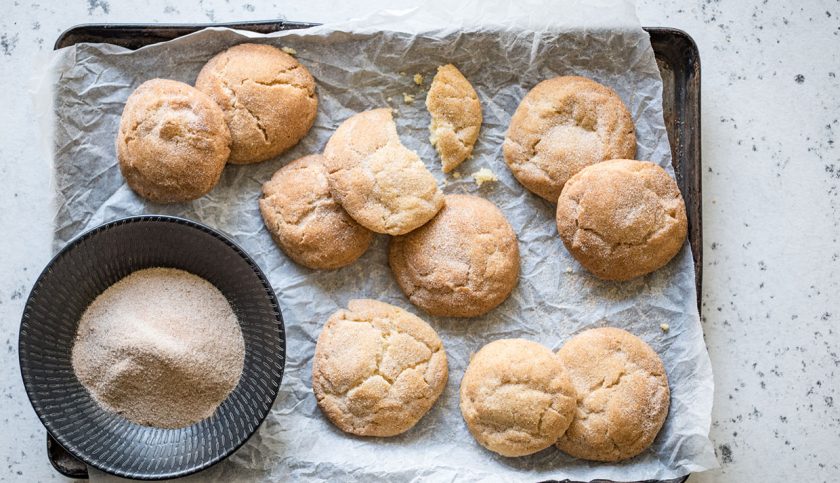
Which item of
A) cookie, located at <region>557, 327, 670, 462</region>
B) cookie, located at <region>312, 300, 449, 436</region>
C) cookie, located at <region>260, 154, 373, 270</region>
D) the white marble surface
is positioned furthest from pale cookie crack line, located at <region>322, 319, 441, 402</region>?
the white marble surface

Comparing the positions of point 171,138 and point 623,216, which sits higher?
point 171,138

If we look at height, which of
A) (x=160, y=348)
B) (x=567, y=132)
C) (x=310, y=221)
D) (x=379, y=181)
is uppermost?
(x=567, y=132)

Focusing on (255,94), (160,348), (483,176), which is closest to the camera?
(160,348)

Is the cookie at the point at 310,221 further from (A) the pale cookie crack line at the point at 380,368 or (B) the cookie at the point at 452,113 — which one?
(B) the cookie at the point at 452,113

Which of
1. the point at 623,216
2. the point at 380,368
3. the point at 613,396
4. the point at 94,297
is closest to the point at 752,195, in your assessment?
the point at 623,216

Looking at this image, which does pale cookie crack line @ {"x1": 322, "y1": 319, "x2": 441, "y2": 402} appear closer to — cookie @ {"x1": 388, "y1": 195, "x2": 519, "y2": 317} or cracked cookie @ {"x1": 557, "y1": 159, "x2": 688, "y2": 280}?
cookie @ {"x1": 388, "y1": 195, "x2": 519, "y2": 317}

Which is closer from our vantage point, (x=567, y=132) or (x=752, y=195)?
(x=567, y=132)

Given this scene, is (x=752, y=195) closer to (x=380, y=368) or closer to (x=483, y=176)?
(x=483, y=176)
